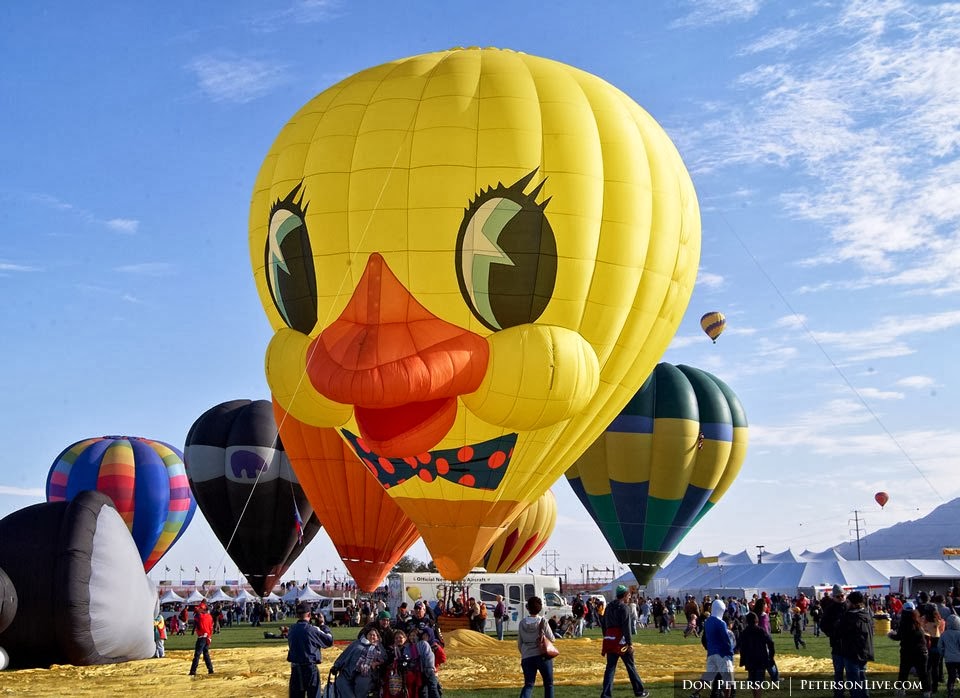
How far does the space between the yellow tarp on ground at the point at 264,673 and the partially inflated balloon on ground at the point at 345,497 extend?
4.34 m

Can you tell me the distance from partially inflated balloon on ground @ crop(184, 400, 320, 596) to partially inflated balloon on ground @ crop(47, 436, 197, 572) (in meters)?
4.42

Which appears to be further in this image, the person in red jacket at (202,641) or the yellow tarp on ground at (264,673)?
the person in red jacket at (202,641)

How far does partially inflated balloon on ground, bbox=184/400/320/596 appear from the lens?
28.2 metres

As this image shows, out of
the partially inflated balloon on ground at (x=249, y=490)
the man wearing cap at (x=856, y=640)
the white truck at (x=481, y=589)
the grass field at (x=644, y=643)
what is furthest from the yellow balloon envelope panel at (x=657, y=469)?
the man wearing cap at (x=856, y=640)

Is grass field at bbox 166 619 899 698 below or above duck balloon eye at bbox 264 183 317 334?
below

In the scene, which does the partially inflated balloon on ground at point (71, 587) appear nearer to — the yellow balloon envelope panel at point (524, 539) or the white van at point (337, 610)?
the yellow balloon envelope panel at point (524, 539)

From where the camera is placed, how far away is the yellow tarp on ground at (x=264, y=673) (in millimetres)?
12766

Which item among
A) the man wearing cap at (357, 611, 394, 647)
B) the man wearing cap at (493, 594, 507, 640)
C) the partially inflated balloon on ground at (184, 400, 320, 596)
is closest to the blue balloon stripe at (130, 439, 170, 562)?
the partially inflated balloon on ground at (184, 400, 320, 596)

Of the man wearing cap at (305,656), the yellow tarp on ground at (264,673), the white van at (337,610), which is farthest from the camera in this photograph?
the white van at (337,610)

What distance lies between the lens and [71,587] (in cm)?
1538

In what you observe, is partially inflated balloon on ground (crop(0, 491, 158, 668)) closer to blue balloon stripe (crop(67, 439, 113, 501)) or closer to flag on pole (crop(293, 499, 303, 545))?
flag on pole (crop(293, 499, 303, 545))

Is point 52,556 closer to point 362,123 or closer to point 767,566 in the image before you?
point 362,123

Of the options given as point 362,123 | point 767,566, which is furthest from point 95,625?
point 767,566

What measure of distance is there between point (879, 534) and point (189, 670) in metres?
75.9
